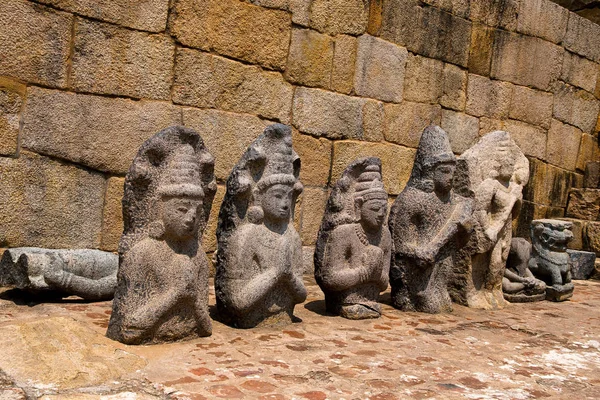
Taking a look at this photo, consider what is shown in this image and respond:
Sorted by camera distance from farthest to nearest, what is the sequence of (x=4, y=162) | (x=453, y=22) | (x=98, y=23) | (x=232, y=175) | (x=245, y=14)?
(x=453, y=22)
(x=245, y=14)
(x=98, y=23)
(x=4, y=162)
(x=232, y=175)

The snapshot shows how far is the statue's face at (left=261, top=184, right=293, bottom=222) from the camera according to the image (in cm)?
421

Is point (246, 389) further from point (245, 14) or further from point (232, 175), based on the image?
point (245, 14)

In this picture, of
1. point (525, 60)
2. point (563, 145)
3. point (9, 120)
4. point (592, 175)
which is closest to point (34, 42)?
point (9, 120)

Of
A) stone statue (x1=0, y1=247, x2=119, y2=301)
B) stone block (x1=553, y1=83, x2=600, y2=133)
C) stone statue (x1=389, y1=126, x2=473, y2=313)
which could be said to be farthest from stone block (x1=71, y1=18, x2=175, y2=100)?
stone block (x1=553, y1=83, x2=600, y2=133)

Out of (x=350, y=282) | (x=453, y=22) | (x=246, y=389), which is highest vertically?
(x=453, y=22)

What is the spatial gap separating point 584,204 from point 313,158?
477 centimetres

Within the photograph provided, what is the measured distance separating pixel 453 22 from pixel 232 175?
4.67 meters

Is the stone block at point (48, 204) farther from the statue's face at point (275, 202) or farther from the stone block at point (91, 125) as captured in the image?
the statue's face at point (275, 202)

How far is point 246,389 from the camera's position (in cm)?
313

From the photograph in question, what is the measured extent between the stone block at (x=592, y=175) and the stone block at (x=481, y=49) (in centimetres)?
272

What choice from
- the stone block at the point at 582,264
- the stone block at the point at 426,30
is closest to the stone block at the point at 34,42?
the stone block at the point at 426,30

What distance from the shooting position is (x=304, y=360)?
12.0 feet

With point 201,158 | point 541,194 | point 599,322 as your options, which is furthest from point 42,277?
point 541,194

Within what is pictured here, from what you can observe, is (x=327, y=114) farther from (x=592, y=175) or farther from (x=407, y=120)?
(x=592, y=175)
